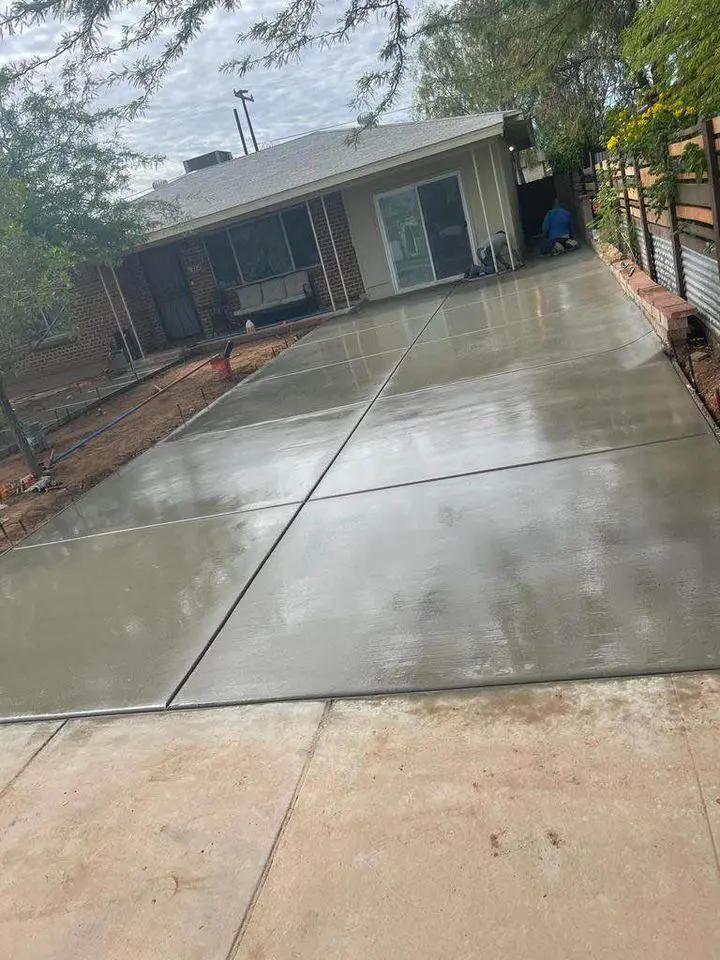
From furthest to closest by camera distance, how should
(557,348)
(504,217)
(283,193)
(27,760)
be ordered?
(504,217)
(283,193)
(557,348)
(27,760)

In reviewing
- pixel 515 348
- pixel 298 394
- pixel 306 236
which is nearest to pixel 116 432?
pixel 298 394

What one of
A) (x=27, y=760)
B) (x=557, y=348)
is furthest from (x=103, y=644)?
(x=557, y=348)

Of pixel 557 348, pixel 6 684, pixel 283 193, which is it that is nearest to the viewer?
pixel 6 684

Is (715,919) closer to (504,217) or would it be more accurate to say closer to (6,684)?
(6,684)

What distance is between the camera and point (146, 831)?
2299 millimetres

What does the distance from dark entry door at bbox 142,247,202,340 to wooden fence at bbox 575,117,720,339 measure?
1160cm

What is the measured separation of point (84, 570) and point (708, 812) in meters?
4.04

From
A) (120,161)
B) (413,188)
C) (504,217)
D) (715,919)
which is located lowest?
(715,919)

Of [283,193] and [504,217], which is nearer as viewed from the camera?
[283,193]

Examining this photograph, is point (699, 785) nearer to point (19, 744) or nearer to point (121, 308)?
point (19, 744)

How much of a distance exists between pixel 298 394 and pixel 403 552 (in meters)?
4.87

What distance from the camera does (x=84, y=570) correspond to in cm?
466

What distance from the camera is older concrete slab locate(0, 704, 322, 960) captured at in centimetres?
196

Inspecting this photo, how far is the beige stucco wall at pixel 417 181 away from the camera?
14.5m
